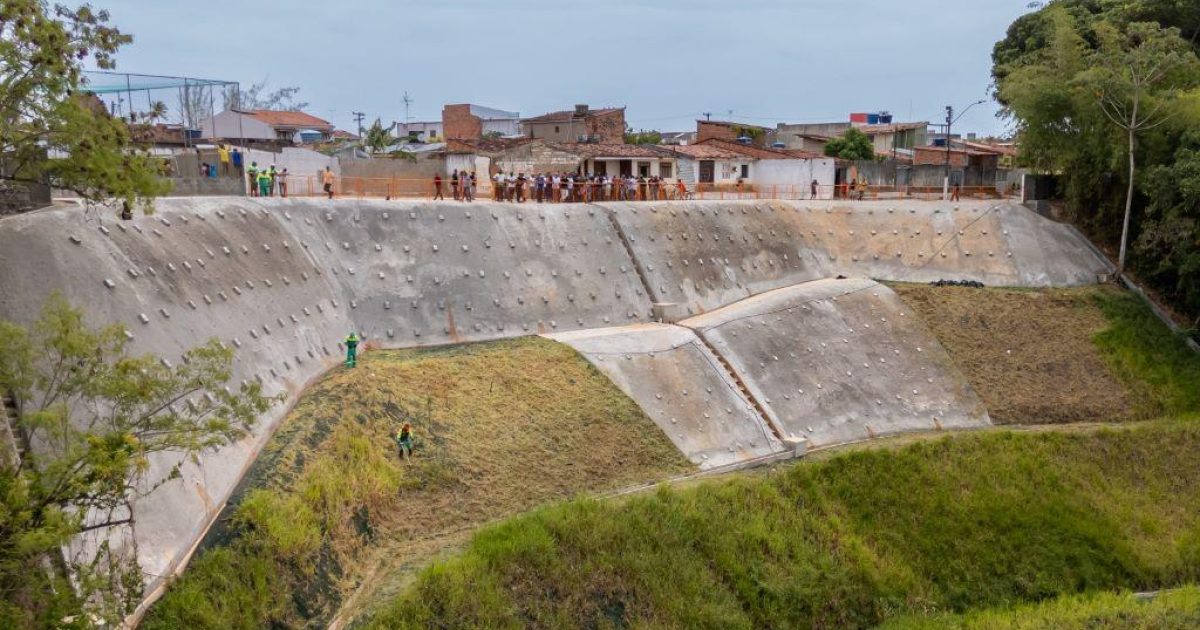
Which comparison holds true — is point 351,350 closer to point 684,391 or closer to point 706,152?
point 684,391

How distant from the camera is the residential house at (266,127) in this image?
41653 millimetres

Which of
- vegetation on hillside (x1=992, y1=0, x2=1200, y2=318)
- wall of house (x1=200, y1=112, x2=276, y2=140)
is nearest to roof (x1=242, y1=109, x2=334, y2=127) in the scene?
wall of house (x1=200, y1=112, x2=276, y2=140)

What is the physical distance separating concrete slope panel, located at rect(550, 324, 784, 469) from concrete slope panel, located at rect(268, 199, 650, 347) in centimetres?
201

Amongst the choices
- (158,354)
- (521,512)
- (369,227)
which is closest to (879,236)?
(369,227)

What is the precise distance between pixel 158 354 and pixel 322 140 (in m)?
49.4

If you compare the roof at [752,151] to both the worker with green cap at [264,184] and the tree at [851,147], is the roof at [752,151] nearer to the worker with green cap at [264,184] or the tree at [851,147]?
the tree at [851,147]

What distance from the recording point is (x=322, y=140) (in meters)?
65.6

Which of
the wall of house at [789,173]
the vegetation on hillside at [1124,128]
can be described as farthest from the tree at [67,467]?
the wall of house at [789,173]

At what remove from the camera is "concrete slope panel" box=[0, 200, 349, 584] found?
17.2 metres

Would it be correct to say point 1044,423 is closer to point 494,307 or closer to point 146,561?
point 494,307

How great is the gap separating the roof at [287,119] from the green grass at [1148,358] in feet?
153

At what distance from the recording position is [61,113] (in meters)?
13.8

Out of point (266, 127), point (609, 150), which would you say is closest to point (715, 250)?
point (609, 150)

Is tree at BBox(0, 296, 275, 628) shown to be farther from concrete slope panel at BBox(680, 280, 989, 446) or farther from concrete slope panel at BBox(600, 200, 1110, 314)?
concrete slope panel at BBox(600, 200, 1110, 314)
